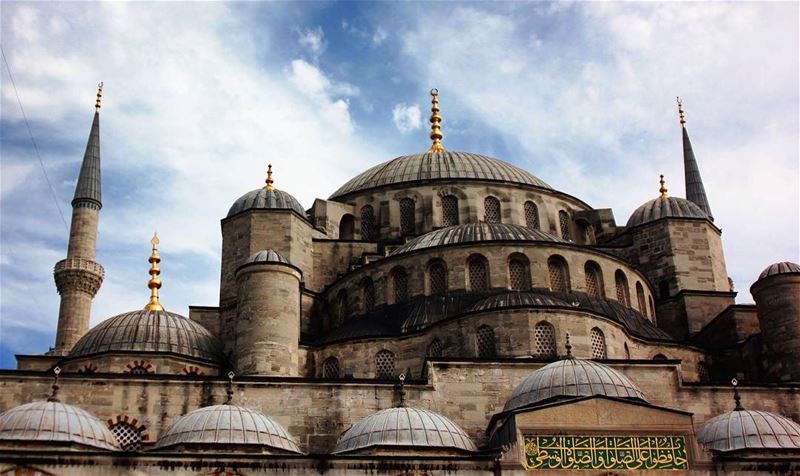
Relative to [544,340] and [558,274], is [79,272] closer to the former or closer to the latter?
[558,274]

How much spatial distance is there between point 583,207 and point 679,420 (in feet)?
48.0

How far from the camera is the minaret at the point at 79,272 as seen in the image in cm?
3120

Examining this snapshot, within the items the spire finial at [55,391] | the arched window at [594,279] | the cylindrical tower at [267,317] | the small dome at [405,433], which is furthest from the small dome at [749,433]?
the spire finial at [55,391]

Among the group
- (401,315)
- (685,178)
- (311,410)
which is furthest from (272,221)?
(685,178)

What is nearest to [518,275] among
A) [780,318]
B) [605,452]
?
[780,318]

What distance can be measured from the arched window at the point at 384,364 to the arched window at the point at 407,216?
7501mm

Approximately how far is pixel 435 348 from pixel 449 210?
838 cm

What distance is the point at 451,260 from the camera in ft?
81.2

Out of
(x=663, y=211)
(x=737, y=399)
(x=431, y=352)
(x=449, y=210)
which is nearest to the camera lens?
(x=737, y=399)

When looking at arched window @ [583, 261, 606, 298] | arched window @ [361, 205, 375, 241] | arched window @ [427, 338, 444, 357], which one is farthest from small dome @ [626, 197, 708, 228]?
arched window @ [427, 338, 444, 357]

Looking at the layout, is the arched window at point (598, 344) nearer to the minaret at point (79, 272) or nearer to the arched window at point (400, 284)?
the arched window at point (400, 284)

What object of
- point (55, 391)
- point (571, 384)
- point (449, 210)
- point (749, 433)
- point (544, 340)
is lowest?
point (749, 433)

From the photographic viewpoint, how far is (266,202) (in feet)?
91.8

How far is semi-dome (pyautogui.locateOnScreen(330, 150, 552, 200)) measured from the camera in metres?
31.6
